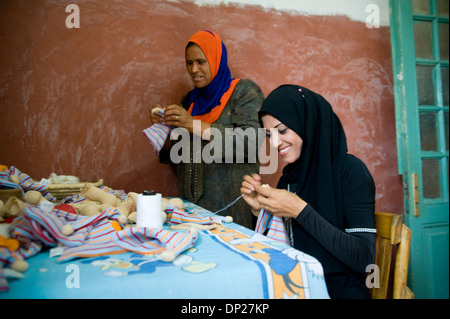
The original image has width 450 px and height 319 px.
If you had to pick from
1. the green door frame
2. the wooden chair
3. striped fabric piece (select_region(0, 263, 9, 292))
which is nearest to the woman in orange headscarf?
the wooden chair

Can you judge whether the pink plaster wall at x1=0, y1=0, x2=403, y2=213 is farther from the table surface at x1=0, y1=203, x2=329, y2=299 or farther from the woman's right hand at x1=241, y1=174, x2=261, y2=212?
the table surface at x1=0, y1=203, x2=329, y2=299

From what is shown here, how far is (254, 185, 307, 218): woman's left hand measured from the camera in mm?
1142

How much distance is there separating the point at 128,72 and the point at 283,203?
71.5 inches

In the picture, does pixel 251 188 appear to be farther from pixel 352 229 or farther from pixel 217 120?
pixel 217 120

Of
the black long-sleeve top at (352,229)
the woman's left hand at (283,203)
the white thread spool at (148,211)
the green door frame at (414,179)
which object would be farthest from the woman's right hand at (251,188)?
the green door frame at (414,179)

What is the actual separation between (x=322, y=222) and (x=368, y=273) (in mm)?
269

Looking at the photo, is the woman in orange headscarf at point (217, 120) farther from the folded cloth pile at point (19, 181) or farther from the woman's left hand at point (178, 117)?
the folded cloth pile at point (19, 181)

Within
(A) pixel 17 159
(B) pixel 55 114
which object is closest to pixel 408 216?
(B) pixel 55 114

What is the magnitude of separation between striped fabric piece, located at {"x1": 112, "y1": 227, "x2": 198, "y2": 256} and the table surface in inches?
0.8

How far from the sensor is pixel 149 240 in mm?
894

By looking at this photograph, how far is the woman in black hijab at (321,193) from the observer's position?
3.66ft

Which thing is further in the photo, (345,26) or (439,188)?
(345,26)

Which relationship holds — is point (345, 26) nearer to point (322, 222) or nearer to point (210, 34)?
point (210, 34)

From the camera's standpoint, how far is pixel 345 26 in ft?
9.78
